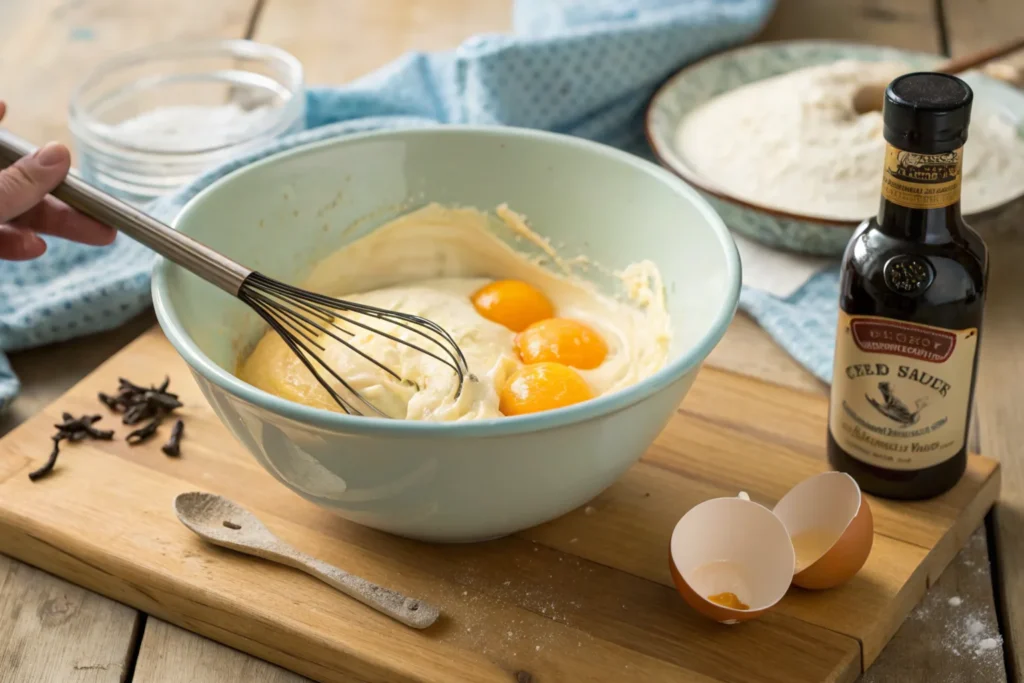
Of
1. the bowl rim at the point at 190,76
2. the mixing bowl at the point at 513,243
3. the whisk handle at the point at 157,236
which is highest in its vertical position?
the whisk handle at the point at 157,236

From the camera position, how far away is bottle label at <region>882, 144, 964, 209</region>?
3.34ft

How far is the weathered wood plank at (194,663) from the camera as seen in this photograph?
1085mm

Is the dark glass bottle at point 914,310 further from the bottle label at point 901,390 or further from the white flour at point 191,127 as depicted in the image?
the white flour at point 191,127

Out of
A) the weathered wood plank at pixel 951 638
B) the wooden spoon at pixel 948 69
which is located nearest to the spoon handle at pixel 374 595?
the weathered wood plank at pixel 951 638

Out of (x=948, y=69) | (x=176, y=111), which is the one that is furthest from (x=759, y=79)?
(x=176, y=111)

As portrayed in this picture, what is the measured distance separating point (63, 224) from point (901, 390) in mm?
988

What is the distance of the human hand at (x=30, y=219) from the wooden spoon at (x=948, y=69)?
1.16 metres

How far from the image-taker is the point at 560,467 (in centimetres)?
101

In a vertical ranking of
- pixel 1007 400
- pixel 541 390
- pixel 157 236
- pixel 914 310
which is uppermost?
pixel 157 236

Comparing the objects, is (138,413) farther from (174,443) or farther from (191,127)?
(191,127)

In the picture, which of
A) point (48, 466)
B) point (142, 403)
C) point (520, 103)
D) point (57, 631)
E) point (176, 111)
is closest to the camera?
point (57, 631)

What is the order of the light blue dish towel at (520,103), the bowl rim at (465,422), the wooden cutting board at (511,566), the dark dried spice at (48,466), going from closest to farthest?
the bowl rim at (465,422) < the wooden cutting board at (511,566) < the dark dried spice at (48,466) < the light blue dish towel at (520,103)

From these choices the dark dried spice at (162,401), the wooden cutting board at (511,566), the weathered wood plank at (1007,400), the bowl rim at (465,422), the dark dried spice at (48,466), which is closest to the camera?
the bowl rim at (465,422)

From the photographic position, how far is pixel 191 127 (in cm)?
195
